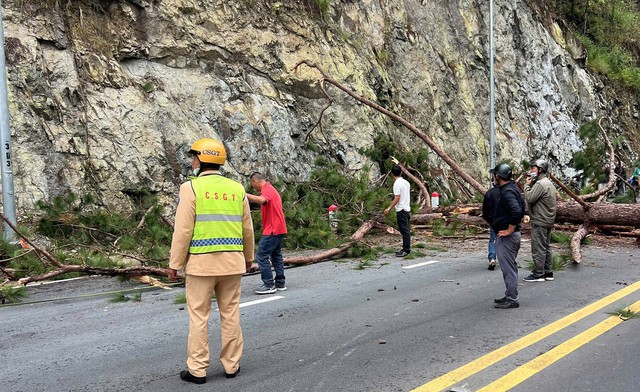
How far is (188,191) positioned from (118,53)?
1124 centimetres

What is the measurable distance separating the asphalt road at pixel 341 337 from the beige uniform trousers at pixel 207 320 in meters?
0.16

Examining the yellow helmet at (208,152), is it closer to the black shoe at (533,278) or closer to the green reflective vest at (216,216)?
the green reflective vest at (216,216)

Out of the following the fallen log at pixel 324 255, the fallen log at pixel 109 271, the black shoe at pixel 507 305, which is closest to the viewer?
the black shoe at pixel 507 305

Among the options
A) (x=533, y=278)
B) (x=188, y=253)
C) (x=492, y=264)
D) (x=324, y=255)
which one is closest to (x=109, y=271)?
(x=324, y=255)

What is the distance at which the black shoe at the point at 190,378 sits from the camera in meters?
4.25

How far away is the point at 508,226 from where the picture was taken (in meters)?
6.79

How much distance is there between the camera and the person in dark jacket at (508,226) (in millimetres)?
6688

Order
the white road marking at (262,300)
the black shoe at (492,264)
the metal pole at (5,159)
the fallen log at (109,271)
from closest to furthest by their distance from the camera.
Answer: the white road marking at (262,300)
the fallen log at (109,271)
the black shoe at (492,264)
the metal pole at (5,159)

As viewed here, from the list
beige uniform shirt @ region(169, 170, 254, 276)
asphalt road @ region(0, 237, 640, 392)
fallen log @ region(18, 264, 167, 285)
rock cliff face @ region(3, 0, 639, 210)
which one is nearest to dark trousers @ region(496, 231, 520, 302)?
asphalt road @ region(0, 237, 640, 392)

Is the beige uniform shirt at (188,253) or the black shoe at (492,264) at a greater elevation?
the beige uniform shirt at (188,253)

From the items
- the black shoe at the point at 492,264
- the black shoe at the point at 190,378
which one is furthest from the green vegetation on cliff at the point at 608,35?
the black shoe at the point at 190,378

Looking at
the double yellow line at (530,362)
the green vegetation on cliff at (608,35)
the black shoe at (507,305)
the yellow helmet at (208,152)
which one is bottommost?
the double yellow line at (530,362)

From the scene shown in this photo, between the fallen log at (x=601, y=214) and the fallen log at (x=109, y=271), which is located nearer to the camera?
the fallen log at (x=109, y=271)

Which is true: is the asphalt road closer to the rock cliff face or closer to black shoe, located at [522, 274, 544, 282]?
black shoe, located at [522, 274, 544, 282]
